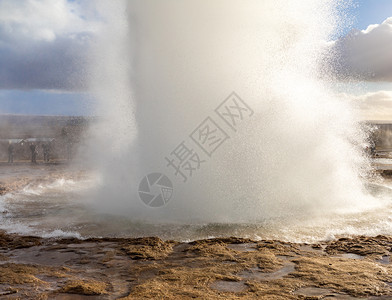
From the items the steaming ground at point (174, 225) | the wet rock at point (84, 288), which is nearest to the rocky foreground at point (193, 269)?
the wet rock at point (84, 288)

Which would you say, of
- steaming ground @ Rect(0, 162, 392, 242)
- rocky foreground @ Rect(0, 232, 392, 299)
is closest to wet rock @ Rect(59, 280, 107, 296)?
rocky foreground @ Rect(0, 232, 392, 299)

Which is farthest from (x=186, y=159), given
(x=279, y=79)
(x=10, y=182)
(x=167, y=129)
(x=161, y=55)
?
(x=10, y=182)

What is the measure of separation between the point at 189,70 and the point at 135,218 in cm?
344

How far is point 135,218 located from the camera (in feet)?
22.8

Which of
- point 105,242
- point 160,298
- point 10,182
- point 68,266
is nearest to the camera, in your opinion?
point 160,298

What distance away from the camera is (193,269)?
4.31 metres

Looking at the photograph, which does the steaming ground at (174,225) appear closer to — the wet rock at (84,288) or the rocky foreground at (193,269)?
the rocky foreground at (193,269)

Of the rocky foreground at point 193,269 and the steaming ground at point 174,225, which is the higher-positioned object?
the steaming ground at point 174,225

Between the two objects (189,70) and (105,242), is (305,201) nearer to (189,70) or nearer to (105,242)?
(189,70)

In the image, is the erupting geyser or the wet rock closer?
the wet rock

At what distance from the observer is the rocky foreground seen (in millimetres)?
3654

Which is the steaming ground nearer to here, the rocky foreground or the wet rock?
the rocky foreground

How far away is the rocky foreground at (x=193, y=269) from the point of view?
365cm

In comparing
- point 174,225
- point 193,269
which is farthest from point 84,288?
point 174,225
